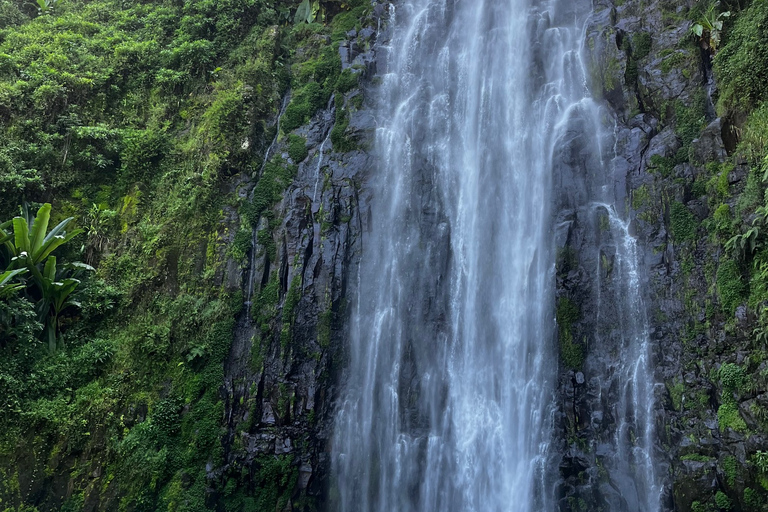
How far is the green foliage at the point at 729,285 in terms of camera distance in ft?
32.2

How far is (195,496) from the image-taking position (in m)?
10.8

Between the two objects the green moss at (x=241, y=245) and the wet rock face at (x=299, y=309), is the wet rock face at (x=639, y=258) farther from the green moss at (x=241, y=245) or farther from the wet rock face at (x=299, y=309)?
the green moss at (x=241, y=245)

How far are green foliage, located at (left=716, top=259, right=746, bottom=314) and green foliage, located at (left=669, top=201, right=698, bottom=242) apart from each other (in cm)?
104

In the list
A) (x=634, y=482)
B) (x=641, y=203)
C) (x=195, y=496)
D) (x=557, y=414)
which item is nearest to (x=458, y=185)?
(x=641, y=203)

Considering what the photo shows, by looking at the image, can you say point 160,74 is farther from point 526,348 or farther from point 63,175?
point 526,348

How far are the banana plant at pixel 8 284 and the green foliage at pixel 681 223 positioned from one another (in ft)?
46.5

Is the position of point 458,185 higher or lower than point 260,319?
higher

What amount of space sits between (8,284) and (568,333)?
1232 cm

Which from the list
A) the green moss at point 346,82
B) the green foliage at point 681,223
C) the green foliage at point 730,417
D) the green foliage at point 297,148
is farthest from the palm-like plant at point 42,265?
the green foliage at point 730,417

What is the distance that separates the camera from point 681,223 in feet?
A: 36.9

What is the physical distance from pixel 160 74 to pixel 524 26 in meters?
11.7

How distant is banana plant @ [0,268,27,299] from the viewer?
383 inches

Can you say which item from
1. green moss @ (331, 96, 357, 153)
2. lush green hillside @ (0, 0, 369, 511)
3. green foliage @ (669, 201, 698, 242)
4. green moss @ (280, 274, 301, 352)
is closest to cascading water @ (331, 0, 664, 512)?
green moss @ (331, 96, 357, 153)

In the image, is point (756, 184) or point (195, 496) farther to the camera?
point (195, 496)
